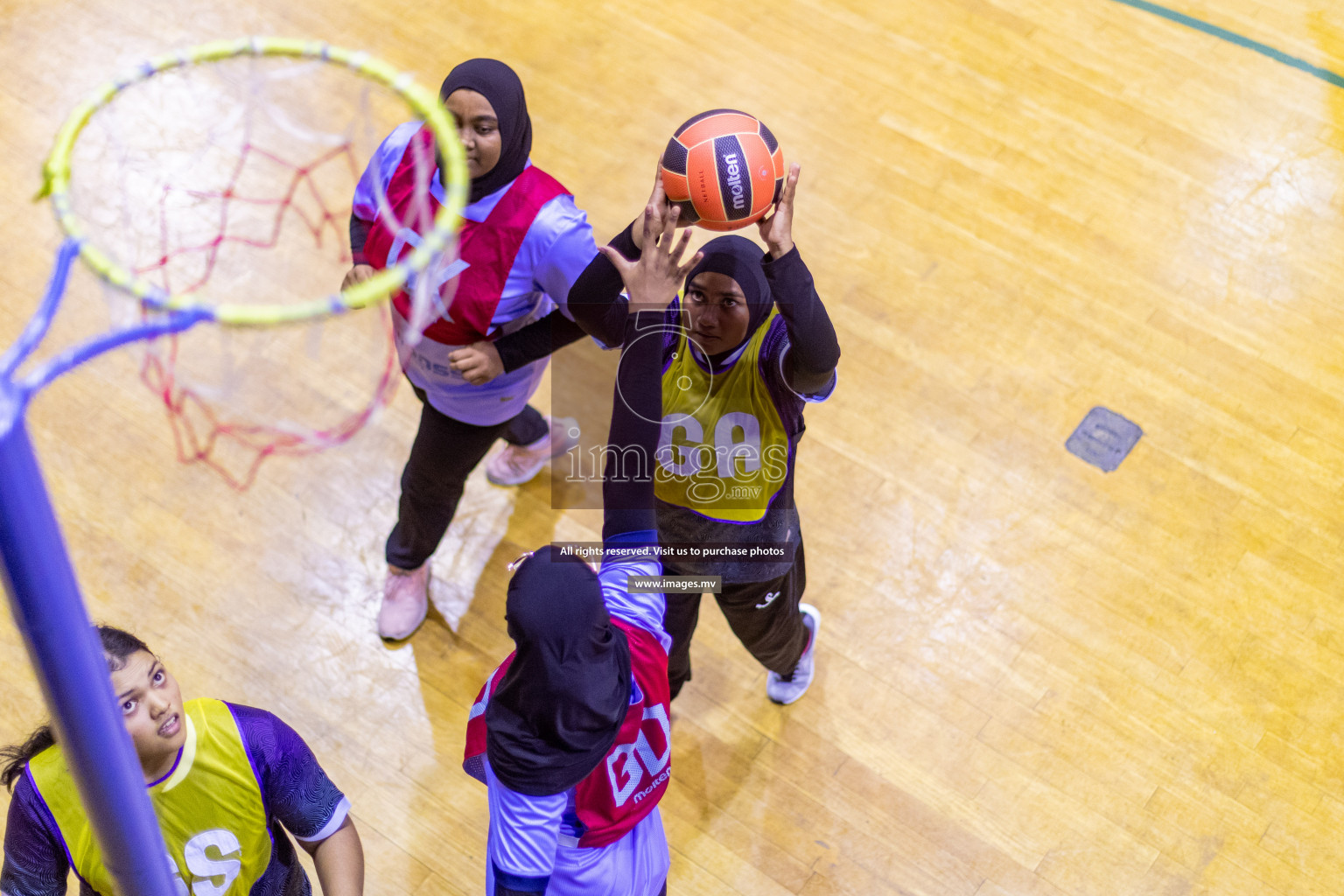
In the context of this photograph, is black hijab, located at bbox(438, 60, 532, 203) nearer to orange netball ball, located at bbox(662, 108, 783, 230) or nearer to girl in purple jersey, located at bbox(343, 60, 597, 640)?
girl in purple jersey, located at bbox(343, 60, 597, 640)

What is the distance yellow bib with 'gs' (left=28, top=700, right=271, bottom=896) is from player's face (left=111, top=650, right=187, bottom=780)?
0.11 feet

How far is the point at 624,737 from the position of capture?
192 cm

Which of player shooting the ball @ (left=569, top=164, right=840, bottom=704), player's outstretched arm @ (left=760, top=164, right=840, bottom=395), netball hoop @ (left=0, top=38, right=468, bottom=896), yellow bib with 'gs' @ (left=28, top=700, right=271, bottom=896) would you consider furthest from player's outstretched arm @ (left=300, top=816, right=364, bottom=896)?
player's outstretched arm @ (left=760, top=164, right=840, bottom=395)

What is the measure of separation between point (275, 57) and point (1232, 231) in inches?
146

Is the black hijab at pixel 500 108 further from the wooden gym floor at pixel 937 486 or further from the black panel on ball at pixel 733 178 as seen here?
the wooden gym floor at pixel 937 486

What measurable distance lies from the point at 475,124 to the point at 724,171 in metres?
0.51

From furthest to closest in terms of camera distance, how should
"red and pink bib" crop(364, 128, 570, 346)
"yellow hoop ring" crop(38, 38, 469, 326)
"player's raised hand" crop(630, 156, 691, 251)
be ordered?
1. "red and pink bib" crop(364, 128, 570, 346)
2. "player's raised hand" crop(630, 156, 691, 251)
3. "yellow hoop ring" crop(38, 38, 469, 326)

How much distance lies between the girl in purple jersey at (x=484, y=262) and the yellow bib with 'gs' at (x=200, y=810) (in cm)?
93

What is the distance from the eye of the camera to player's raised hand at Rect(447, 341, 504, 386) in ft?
8.28

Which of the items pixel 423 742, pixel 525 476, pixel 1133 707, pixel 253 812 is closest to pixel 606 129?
pixel 525 476

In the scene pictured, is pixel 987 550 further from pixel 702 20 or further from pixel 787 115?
pixel 702 20

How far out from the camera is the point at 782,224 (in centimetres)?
212

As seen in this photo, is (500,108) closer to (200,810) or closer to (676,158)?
A: (676,158)

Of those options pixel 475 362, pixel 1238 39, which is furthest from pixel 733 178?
pixel 1238 39
